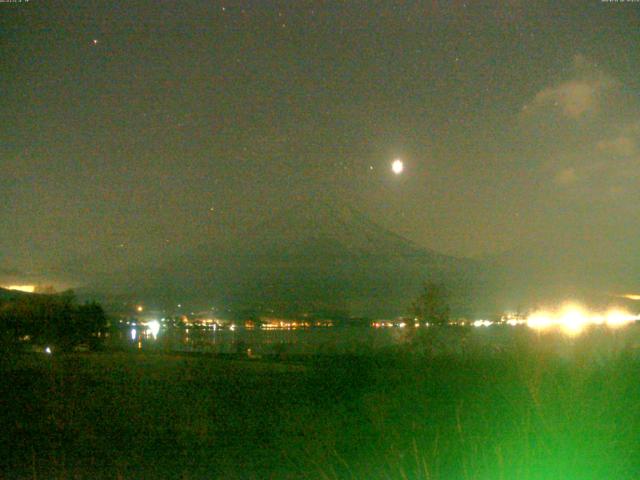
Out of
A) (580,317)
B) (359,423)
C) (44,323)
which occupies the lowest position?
(359,423)

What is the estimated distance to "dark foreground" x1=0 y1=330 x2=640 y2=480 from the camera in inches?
416

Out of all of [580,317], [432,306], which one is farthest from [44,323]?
[580,317]

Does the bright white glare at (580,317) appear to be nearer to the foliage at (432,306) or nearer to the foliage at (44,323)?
the foliage at (432,306)

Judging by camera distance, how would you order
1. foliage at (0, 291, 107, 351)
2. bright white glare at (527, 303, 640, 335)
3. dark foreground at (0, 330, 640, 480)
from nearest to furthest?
dark foreground at (0, 330, 640, 480)
foliage at (0, 291, 107, 351)
bright white glare at (527, 303, 640, 335)

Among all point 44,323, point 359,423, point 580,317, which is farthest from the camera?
point 580,317

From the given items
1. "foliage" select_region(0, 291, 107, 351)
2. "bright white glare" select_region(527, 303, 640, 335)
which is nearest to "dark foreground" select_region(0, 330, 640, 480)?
"foliage" select_region(0, 291, 107, 351)

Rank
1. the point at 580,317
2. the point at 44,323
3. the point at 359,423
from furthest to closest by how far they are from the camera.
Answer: the point at 580,317 < the point at 44,323 < the point at 359,423

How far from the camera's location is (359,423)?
15.0m

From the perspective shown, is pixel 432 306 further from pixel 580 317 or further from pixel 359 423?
pixel 359 423

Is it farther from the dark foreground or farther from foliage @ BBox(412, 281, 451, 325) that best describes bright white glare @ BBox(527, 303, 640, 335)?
the dark foreground

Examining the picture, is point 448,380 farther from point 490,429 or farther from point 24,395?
point 24,395

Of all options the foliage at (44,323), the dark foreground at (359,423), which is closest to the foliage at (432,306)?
the foliage at (44,323)

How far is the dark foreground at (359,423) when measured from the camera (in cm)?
1057

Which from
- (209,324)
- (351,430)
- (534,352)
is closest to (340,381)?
(534,352)
